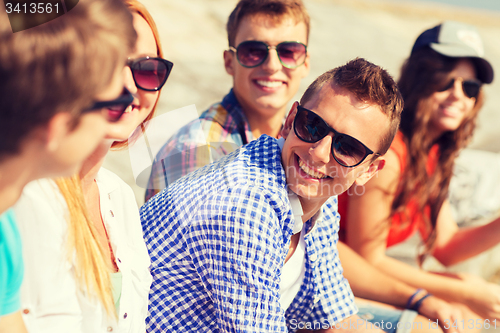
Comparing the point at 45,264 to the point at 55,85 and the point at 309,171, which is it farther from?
the point at 309,171

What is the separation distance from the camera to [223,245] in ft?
4.34

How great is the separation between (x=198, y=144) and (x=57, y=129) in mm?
1414

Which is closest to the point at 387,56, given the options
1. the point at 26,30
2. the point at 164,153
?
the point at 164,153

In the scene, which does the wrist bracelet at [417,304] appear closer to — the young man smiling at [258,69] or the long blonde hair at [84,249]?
the young man smiling at [258,69]

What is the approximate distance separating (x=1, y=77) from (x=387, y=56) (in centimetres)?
717

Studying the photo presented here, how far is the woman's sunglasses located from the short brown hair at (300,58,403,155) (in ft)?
2.85

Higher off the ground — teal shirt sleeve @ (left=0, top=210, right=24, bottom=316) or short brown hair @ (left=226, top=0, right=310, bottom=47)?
short brown hair @ (left=226, top=0, right=310, bottom=47)

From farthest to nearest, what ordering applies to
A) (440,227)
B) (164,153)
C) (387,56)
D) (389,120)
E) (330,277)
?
1. (387,56)
2. (440,227)
3. (164,153)
4. (330,277)
5. (389,120)

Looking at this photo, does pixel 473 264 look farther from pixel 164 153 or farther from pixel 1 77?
pixel 1 77

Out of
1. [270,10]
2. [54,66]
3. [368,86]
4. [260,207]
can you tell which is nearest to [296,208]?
[260,207]

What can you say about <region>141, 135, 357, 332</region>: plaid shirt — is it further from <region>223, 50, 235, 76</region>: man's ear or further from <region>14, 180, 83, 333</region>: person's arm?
<region>223, 50, 235, 76</region>: man's ear

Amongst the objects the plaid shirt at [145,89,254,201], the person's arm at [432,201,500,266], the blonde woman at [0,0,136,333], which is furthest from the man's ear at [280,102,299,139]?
the person's arm at [432,201,500,266]

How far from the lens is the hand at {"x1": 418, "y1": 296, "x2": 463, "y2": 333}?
6.40ft

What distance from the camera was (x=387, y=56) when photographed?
7.13 metres
